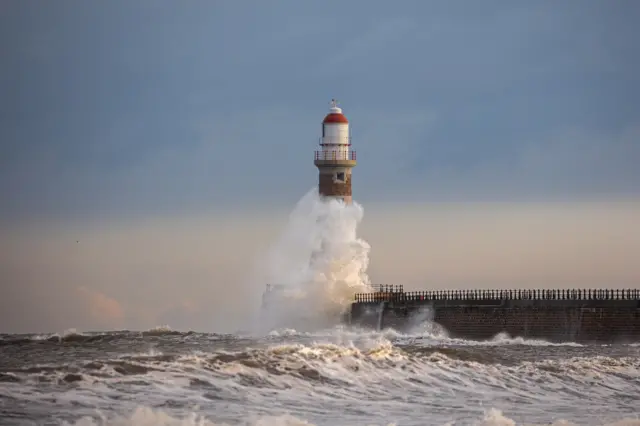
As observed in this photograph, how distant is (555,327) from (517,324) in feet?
5.92

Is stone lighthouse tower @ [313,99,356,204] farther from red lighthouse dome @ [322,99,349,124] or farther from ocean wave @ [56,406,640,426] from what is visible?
ocean wave @ [56,406,640,426]

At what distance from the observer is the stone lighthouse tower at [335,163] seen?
238 ft

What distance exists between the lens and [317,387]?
3909 cm

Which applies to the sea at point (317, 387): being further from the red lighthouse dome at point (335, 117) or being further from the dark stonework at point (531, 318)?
the red lighthouse dome at point (335, 117)

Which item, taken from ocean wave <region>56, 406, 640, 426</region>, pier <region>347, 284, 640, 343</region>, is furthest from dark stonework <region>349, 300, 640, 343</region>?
ocean wave <region>56, 406, 640, 426</region>

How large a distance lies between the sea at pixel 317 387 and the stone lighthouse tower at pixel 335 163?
22.4 meters

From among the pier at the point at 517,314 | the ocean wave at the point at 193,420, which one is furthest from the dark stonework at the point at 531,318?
the ocean wave at the point at 193,420

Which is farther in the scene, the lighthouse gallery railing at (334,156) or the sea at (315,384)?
the lighthouse gallery railing at (334,156)

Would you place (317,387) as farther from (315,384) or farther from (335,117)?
(335,117)

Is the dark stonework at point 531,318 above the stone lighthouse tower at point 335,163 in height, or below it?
below

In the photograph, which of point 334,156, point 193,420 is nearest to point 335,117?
point 334,156

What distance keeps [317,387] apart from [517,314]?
77.4ft

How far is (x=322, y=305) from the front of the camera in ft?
236

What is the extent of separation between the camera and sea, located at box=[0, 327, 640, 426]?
112ft
